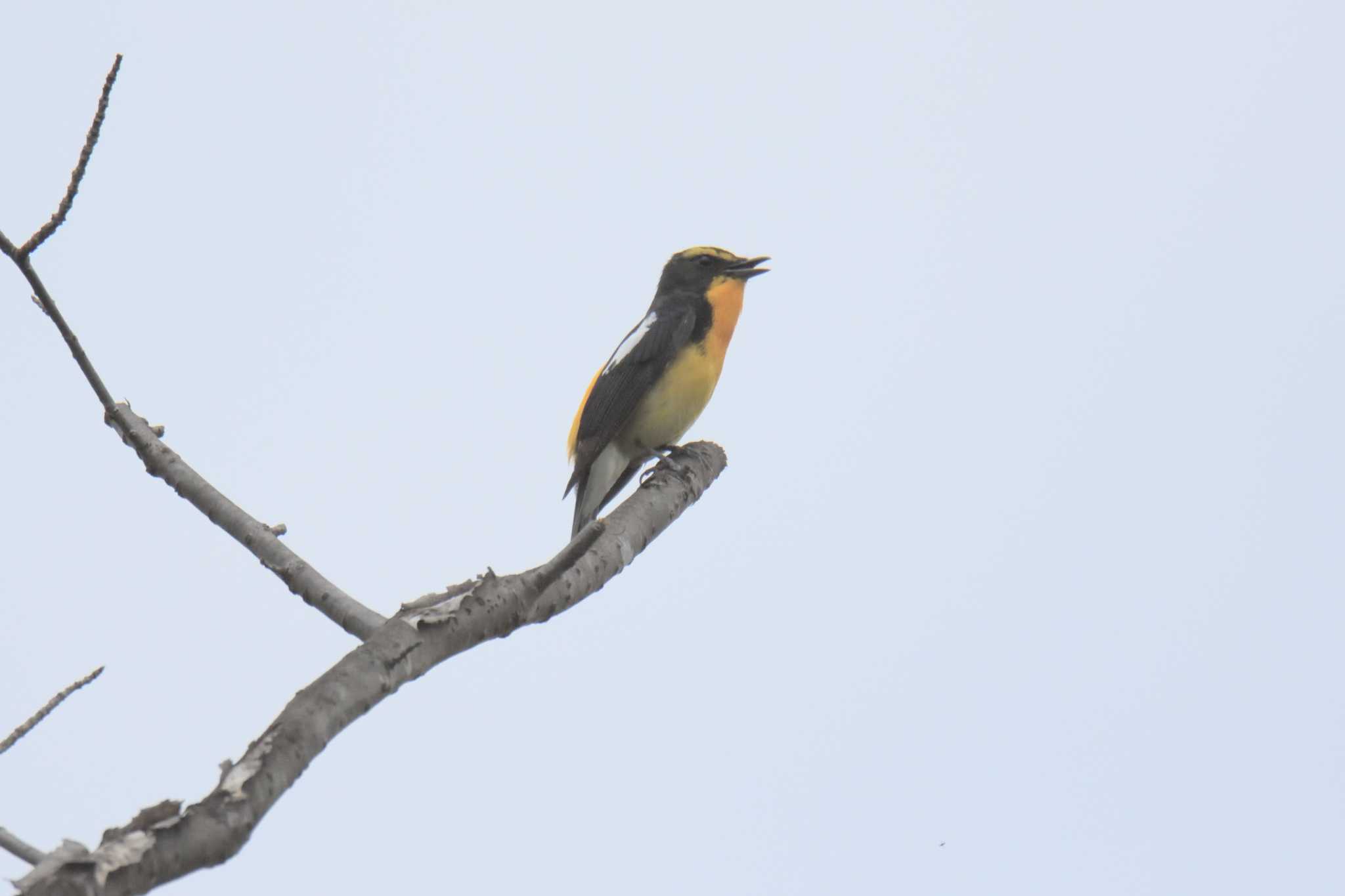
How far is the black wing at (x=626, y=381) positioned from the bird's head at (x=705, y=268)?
24.7 inches

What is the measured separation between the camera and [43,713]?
9.20 feet

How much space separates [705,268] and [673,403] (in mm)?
1514

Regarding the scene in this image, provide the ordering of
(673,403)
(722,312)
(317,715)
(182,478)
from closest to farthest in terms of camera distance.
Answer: (317,715)
(182,478)
(673,403)
(722,312)

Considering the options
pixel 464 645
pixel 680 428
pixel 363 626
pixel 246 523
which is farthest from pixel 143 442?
pixel 680 428

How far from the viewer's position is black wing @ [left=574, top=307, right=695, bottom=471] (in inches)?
331

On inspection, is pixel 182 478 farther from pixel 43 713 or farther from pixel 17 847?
pixel 17 847

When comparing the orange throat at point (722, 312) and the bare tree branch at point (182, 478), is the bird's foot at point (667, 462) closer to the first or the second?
the orange throat at point (722, 312)

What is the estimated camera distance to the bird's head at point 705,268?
30.6 feet

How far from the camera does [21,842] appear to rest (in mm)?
2375

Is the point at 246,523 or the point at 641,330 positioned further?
the point at 641,330

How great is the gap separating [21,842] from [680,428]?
6433 mm

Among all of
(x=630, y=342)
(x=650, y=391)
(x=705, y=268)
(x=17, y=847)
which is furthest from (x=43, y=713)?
(x=705, y=268)

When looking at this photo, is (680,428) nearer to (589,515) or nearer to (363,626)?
(589,515)

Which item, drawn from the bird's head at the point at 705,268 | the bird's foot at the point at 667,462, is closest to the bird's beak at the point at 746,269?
the bird's head at the point at 705,268
